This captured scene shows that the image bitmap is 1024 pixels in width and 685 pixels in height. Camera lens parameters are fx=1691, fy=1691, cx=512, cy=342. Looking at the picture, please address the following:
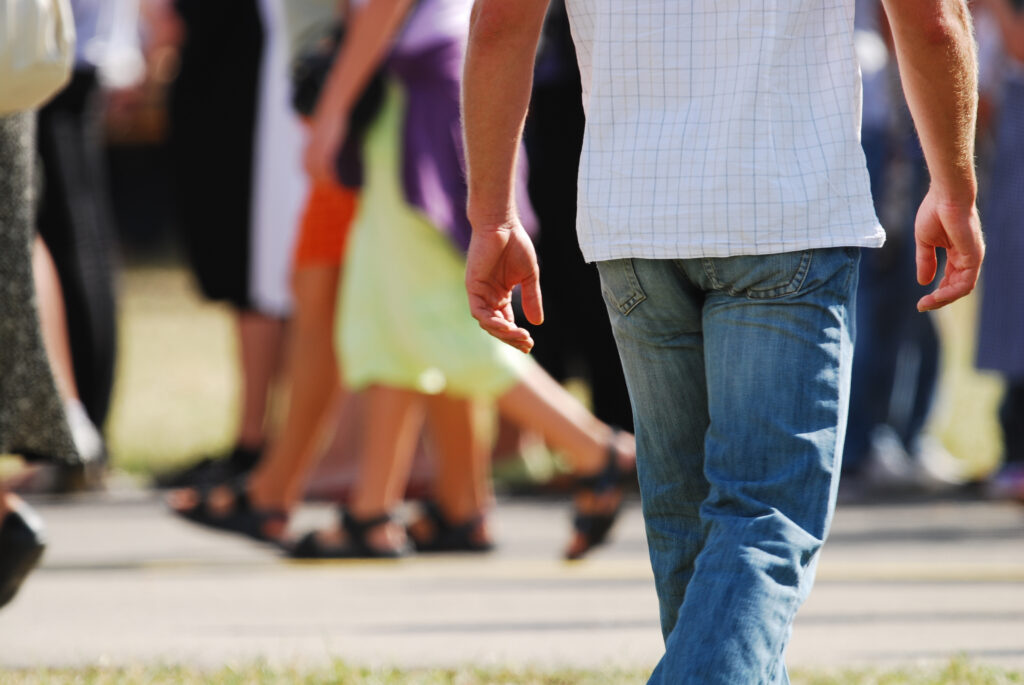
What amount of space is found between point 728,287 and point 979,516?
3.52 meters

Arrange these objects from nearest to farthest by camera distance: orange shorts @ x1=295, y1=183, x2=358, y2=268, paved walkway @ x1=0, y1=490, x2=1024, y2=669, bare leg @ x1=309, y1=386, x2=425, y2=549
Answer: paved walkway @ x1=0, y1=490, x2=1024, y2=669 < bare leg @ x1=309, y1=386, x2=425, y2=549 < orange shorts @ x1=295, y1=183, x2=358, y2=268

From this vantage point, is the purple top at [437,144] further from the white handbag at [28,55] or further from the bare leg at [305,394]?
the white handbag at [28,55]

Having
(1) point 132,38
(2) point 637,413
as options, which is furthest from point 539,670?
(1) point 132,38

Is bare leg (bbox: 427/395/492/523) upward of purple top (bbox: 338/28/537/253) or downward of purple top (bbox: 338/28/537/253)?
downward

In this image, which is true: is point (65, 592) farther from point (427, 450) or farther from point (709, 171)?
point (709, 171)

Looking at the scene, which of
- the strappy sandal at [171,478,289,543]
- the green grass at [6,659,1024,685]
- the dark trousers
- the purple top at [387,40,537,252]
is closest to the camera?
the green grass at [6,659,1024,685]

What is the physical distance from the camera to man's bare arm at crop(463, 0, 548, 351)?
7.40 ft

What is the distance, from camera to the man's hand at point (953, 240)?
2195 mm

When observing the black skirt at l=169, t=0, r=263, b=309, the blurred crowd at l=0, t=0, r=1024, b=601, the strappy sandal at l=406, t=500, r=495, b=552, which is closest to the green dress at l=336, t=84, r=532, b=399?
the blurred crowd at l=0, t=0, r=1024, b=601

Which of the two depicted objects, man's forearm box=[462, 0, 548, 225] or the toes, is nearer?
man's forearm box=[462, 0, 548, 225]

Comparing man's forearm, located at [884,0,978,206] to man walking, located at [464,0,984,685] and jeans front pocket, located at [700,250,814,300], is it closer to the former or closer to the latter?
man walking, located at [464,0,984,685]

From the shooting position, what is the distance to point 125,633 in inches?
Answer: 147

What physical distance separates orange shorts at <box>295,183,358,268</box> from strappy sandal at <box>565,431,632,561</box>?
3.32 feet

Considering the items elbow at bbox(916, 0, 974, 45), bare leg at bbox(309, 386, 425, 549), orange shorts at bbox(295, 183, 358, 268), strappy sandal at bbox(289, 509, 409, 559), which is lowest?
strappy sandal at bbox(289, 509, 409, 559)
